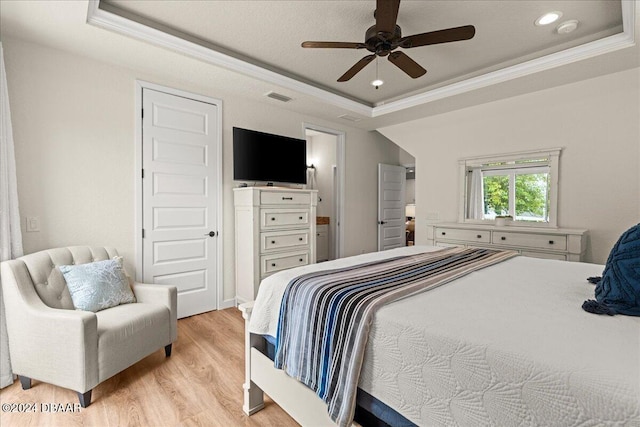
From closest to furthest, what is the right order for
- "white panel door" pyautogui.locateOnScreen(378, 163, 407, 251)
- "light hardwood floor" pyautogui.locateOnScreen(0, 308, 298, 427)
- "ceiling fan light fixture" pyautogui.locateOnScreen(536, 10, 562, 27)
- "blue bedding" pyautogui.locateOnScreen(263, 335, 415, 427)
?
"blue bedding" pyautogui.locateOnScreen(263, 335, 415, 427)
"light hardwood floor" pyautogui.locateOnScreen(0, 308, 298, 427)
"ceiling fan light fixture" pyautogui.locateOnScreen(536, 10, 562, 27)
"white panel door" pyautogui.locateOnScreen(378, 163, 407, 251)

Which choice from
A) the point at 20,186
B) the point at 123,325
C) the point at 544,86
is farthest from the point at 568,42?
the point at 20,186

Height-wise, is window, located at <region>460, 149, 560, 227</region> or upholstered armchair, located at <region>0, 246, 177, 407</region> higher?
window, located at <region>460, 149, 560, 227</region>

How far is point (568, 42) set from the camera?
8.75 feet

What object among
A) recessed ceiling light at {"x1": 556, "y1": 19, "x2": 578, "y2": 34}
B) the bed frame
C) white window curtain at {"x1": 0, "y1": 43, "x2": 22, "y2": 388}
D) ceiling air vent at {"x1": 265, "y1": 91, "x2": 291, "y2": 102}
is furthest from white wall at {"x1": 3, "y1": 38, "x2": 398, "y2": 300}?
recessed ceiling light at {"x1": 556, "y1": 19, "x2": 578, "y2": 34}

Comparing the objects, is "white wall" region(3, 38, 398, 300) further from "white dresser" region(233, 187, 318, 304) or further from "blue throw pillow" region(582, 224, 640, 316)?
"blue throw pillow" region(582, 224, 640, 316)

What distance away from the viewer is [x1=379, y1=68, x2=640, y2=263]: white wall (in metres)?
2.99

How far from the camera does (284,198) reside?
3475 mm

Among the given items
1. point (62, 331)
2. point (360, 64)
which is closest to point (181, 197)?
point (62, 331)

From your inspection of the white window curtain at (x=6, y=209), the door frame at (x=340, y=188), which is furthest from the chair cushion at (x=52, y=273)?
the door frame at (x=340, y=188)

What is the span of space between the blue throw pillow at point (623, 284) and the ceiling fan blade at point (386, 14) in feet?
5.27

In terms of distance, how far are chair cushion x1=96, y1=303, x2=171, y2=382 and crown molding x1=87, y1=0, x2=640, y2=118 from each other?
2.03 m

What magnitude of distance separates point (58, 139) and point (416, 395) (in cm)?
312

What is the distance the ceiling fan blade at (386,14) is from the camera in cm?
174

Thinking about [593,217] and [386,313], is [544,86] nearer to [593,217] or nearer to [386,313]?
[593,217]
